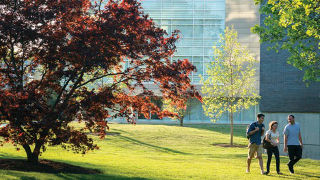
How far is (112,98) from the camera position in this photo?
12.0 meters

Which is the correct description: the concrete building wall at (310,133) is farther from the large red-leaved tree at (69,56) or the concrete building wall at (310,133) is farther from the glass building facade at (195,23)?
the glass building facade at (195,23)

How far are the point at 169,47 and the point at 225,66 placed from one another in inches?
811

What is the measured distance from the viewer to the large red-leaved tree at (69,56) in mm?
11398

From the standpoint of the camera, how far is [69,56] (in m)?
11.7

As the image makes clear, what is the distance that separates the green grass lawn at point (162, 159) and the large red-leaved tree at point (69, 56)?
1394 mm

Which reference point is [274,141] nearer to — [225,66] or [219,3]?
[225,66]

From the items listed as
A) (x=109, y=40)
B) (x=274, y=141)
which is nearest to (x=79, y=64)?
(x=109, y=40)

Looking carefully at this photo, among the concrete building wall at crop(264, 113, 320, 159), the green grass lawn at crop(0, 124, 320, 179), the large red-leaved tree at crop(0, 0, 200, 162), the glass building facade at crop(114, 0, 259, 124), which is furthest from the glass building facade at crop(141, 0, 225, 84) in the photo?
the large red-leaved tree at crop(0, 0, 200, 162)

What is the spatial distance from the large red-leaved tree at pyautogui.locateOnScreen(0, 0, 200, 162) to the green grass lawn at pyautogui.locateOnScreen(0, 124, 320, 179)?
139 centimetres

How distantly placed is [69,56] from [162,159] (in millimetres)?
9682

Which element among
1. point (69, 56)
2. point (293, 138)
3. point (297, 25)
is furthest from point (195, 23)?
point (69, 56)

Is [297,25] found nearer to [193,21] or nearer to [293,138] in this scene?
[293,138]

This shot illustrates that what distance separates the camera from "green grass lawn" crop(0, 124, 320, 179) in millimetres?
13242

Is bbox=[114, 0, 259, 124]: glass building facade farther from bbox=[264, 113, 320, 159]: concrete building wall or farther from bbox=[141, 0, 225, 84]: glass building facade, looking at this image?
bbox=[264, 113, 320, 159]: concrete building wall
